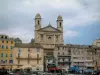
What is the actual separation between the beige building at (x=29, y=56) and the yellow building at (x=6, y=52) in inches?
47.8

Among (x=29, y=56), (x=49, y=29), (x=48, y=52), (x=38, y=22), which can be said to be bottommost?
(x=29, y=56)

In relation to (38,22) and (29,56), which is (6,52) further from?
(38,22)

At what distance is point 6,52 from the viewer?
6919 cm

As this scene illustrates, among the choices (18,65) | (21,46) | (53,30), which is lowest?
(18,65)

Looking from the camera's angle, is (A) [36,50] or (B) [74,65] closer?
(A) [36,50]

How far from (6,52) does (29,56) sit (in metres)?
5.61

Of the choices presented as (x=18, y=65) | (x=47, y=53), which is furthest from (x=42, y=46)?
(x=18, y=65)

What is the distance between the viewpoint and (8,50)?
69.4 metres

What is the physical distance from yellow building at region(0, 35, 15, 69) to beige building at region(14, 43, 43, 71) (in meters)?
1.21

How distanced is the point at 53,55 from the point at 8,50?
12526mm

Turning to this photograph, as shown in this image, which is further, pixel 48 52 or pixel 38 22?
pixel 38 22

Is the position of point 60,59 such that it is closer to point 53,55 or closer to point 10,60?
point 53,55

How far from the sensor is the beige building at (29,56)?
69875 mm

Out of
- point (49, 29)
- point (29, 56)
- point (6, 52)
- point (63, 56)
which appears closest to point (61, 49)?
point (63, 56)
